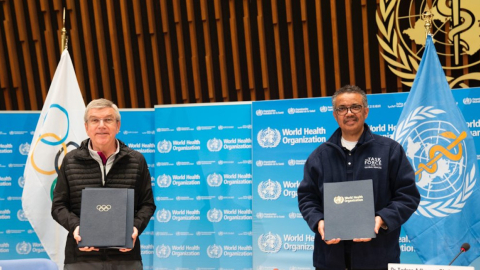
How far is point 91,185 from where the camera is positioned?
292 centimetres

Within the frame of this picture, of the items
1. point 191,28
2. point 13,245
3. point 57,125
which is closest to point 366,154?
point 57,125

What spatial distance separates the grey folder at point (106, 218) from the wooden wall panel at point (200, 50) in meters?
2.75

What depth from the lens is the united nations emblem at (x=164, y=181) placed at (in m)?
4.90

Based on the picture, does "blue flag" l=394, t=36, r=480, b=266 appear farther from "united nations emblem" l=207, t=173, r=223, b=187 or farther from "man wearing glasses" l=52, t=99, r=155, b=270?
"man wearing glasses" l=52, t=99, r=155, b=270

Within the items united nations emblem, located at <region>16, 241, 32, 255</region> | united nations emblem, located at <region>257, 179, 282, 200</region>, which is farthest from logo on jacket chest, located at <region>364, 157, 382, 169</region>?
united nations emblem, located at <region>16, 241, 32, 255</region>

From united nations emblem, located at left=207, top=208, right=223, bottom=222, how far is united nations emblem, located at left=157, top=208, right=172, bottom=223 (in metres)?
0.35

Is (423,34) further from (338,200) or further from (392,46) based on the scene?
(338,200)

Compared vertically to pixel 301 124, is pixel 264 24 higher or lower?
higher

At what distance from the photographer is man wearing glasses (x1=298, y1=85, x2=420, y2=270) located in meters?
2.60

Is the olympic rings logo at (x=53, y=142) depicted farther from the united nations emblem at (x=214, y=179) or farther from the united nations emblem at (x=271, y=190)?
the united nations emblem at (x=271, y=190)

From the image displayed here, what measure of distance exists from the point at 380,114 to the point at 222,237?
1.69 metres

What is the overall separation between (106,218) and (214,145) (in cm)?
215

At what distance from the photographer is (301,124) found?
183 inches

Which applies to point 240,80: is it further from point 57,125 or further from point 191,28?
point 57,125
